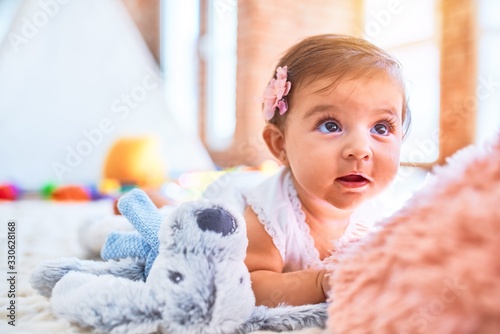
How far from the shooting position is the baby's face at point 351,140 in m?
0.60

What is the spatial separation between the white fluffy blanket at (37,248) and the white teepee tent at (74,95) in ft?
1.97

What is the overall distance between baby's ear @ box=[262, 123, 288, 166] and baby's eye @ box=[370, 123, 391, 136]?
156 millimetres

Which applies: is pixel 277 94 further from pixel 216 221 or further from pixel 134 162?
pixel 134 162

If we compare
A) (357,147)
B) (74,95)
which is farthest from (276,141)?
(74,95)

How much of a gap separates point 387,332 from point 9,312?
41 cm

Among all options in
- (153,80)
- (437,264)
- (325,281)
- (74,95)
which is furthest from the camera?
(153,80)

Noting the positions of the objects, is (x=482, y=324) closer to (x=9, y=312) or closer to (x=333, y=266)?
(x=333, y=266)

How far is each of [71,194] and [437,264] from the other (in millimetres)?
2104

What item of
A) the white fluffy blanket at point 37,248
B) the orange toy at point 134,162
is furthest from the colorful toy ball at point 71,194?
the orange toy at point 134,162

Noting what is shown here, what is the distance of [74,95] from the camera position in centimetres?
268

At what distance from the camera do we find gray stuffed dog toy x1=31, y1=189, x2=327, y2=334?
1.40 feet

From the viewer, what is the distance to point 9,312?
52 centimetres

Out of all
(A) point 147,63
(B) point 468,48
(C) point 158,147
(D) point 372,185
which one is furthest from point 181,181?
(D) point 372,185

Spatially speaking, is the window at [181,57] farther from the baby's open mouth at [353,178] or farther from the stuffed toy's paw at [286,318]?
the stuffed toy's paw at [286,318]
